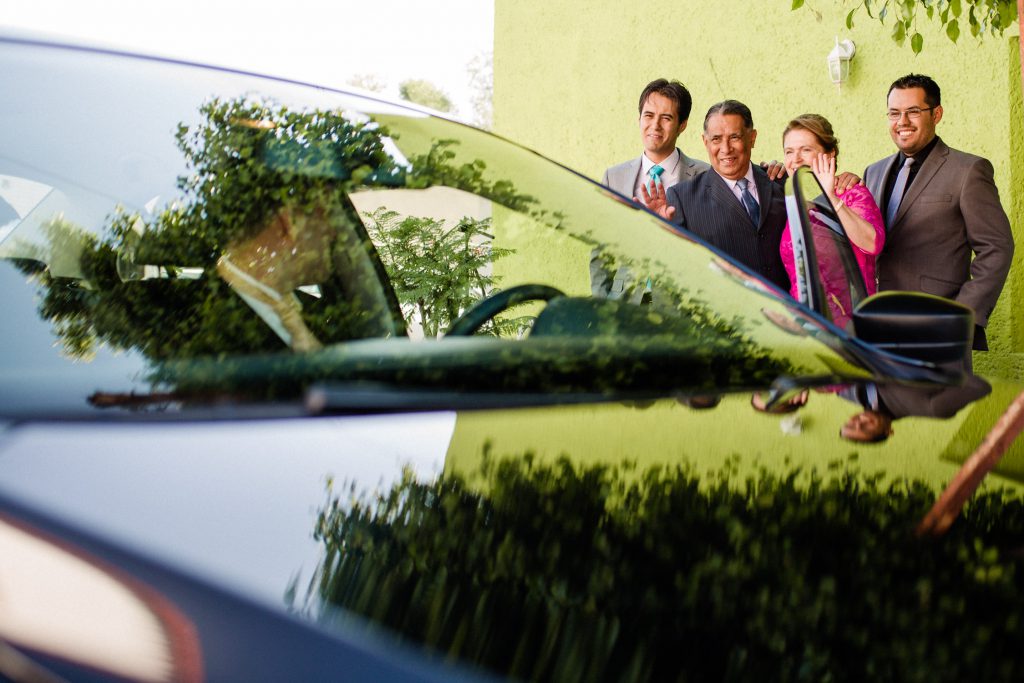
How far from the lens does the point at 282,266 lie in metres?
1.70

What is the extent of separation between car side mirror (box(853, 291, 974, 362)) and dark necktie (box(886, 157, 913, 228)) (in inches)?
118

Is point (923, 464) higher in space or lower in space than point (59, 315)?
higher

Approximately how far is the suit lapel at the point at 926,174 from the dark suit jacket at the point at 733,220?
785 mm

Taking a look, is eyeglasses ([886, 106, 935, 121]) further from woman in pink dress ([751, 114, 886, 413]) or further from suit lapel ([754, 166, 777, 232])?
suit lapel ([754, 166, 777, 232])

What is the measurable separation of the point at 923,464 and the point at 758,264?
103 inches

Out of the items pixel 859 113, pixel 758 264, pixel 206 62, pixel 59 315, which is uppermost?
pixel 859 113

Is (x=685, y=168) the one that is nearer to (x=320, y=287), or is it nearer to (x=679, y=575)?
(x=320, y=287)

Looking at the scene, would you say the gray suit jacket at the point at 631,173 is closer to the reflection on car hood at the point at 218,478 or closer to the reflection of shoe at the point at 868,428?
the reflection of shoe at the point at 868,428

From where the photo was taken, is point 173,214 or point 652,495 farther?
point 173,214

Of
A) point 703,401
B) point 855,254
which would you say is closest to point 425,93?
point 855,254

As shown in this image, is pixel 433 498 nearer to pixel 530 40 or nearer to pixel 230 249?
pixel 230 249

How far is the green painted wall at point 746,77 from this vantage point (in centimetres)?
504

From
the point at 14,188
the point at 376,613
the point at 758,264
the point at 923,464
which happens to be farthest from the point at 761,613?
the point at 758,264

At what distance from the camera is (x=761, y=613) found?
2.79 ft
